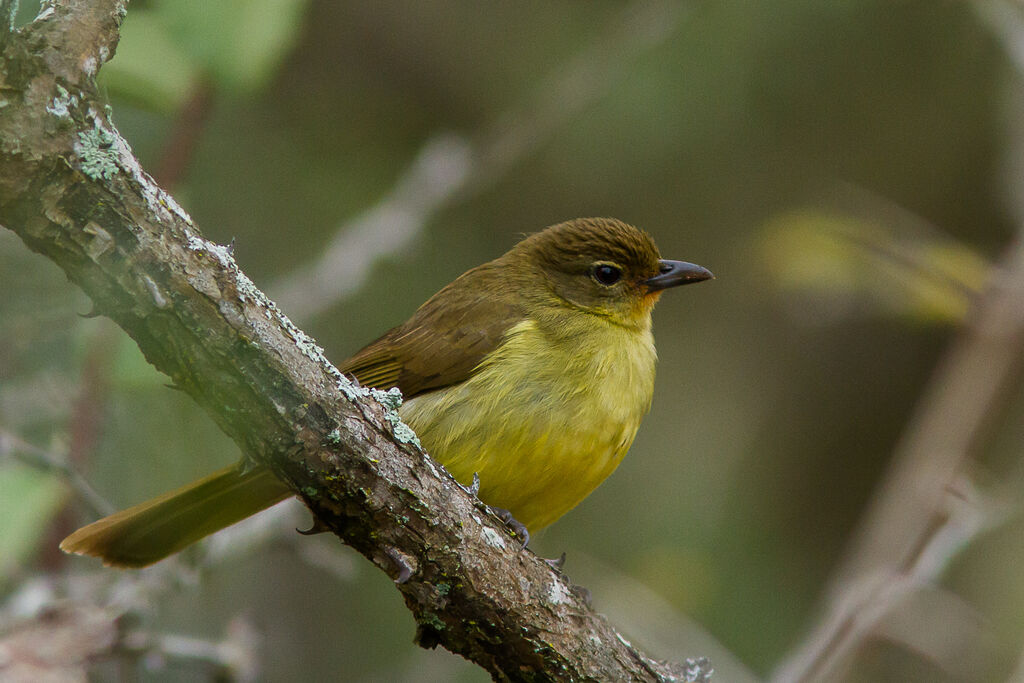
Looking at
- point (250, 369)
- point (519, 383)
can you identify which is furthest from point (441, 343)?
point (250, 369)

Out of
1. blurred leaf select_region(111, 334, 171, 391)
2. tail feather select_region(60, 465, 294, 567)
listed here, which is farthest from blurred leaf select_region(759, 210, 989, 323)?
blurred leaf select_region(111, 334, 171, 391)

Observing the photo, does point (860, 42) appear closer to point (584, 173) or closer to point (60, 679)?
point (584, 173)

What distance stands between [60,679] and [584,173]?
4784 mm

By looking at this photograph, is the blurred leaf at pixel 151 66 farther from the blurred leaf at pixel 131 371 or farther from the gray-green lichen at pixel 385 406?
the gray-green lichen at pixel 385 406

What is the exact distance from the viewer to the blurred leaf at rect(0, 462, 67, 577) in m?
3.29

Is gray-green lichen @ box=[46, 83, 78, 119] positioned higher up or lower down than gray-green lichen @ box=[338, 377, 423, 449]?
higher up

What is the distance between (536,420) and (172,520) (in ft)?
3.82

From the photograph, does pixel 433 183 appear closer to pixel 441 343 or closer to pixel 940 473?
pixel 441 343

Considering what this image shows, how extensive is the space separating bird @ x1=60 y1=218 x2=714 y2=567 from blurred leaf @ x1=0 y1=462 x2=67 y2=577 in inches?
6.6

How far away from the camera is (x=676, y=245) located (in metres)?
7.27

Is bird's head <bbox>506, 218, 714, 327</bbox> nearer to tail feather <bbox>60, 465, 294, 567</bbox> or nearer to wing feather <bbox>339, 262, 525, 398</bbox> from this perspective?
wing feather <bbox>339, 262, 525, 398</bbox>

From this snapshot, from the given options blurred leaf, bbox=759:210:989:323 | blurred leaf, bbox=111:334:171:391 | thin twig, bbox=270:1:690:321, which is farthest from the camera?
thin twig, bbox=270:1:690:321

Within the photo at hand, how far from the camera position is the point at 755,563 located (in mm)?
6617

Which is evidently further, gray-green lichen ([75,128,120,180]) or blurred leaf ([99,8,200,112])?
blurred leaf ([99,8,200,112])
